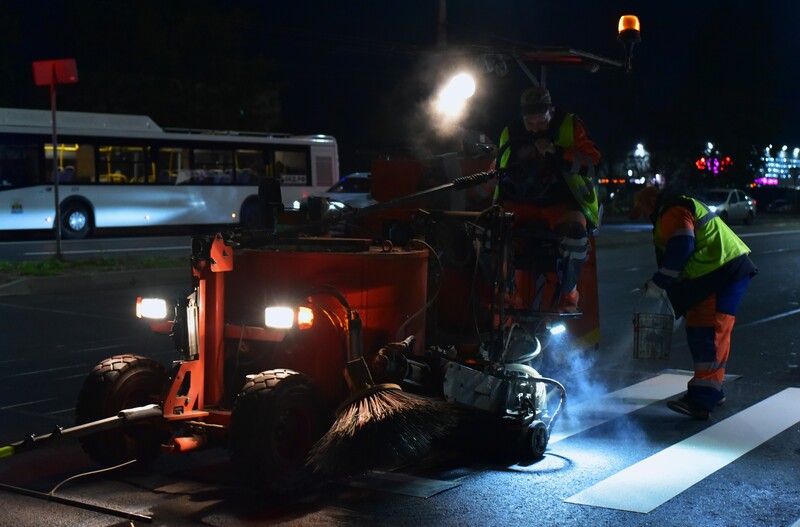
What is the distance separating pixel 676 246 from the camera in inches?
283

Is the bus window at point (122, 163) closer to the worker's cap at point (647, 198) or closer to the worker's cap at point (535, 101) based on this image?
the worker's cap at point (647, 198)

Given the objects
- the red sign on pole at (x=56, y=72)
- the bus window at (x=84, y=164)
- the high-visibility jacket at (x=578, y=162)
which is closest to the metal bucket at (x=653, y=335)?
the high-visibility jacket at (x=578, y=162)

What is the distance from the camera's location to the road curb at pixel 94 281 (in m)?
15.2

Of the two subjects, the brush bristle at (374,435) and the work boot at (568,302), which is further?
the work boot at (568,302)

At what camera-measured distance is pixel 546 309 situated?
738 centimetres

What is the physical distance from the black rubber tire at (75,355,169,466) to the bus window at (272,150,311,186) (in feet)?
88.1

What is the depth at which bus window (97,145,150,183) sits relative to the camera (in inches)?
1104

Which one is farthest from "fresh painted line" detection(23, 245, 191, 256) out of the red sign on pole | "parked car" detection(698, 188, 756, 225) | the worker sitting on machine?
"parked car" detection(698, 188, 756, 225)

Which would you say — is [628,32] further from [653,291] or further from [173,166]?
[173,166]

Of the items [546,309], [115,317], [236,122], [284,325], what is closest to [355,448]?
[284,325]

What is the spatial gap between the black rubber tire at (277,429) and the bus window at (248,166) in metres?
26.4

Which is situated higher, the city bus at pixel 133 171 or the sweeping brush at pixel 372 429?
the city bus at pixel 133 171

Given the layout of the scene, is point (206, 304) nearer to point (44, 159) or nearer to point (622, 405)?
point (622, 405)

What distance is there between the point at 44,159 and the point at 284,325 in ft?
76.5
